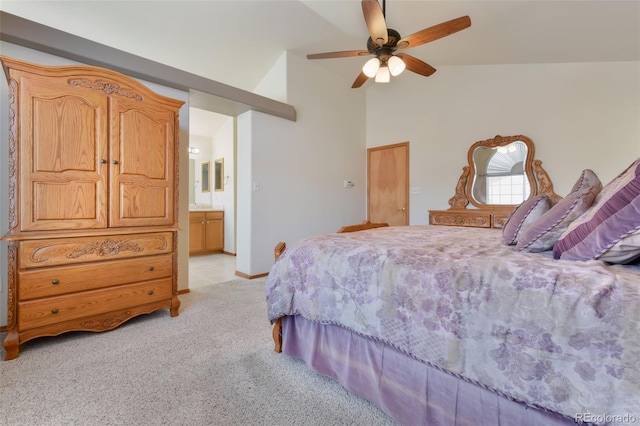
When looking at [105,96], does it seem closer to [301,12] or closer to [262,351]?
[262,351]

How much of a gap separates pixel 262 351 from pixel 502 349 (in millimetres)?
1412

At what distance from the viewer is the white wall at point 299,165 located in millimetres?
3684

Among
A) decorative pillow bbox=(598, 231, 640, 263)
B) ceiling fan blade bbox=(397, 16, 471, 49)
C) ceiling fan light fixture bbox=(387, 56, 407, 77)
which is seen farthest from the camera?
ceiling fan light fixture bbox=(387, 56, 407, 77)

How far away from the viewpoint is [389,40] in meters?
2.41

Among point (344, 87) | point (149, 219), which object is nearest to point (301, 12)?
point (344, 87)

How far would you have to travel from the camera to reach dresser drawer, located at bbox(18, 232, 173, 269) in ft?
5.88

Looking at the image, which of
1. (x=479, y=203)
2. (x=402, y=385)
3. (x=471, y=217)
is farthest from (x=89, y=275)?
(x=479, y=203)

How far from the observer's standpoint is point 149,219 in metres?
2.28

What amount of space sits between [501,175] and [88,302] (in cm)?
471

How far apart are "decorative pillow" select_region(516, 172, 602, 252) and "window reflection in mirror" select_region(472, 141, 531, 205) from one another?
2.82 meters

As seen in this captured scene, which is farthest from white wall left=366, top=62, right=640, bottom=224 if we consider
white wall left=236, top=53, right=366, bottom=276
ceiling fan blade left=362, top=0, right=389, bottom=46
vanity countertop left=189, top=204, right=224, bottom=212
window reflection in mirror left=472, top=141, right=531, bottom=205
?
vanity countertop left=189, top=204, right=224, bottom=212

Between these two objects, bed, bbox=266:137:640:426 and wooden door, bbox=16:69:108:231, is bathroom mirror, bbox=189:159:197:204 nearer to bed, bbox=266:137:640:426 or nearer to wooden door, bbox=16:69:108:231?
wooden door, bbox=16:69:108:231

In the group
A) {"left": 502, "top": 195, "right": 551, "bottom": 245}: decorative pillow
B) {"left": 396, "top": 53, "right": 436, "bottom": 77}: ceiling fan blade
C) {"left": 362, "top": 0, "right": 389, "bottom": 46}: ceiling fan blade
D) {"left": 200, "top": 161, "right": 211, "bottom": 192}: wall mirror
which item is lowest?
{"left": 502, "top": 195, "right": 551, "bottom": 245}: decorative pillow

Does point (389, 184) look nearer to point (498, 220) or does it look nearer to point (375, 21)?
point (498, 220)
